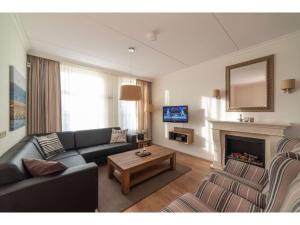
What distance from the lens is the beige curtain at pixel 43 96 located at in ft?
8.71

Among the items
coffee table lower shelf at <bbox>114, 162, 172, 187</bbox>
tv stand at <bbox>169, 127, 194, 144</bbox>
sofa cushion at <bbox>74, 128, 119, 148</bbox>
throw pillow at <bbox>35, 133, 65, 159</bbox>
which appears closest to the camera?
coffee table lower shelf at <bbox>114, 162, 172, 187</bbox>

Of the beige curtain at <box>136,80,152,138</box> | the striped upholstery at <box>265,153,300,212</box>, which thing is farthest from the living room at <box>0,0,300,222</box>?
the beige curtain at <box>136,80,152,138</box>

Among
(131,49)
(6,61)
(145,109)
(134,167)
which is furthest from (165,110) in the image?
(6,61)

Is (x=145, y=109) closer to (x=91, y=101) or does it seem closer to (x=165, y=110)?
(x=165, y=110)

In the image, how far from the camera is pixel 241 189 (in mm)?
1205

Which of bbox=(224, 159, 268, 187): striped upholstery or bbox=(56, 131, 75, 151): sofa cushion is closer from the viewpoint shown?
bbox=(224, 159, 268, 187): striped upholstery

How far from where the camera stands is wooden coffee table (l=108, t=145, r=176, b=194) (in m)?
1.91

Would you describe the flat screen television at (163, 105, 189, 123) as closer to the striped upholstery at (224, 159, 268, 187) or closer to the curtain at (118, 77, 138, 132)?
the curtain at (118, 77, 138, 132)

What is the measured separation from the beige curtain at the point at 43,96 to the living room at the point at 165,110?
0.07 feet

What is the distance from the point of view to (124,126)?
4289 mm

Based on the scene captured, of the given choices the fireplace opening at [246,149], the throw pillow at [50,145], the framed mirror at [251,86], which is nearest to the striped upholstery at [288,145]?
the fireplace opening at [246,149]

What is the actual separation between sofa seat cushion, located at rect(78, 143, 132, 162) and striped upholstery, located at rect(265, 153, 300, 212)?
2.65 m

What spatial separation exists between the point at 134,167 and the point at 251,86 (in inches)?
104
